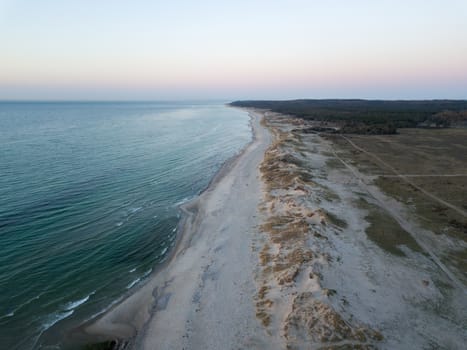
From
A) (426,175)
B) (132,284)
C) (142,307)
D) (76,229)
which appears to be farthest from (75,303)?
(426,175)

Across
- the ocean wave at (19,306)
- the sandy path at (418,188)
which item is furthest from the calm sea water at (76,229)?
the sandy path at (418,188)

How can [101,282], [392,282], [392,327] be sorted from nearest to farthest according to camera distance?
[392,327] < [392,282] < [101,282]

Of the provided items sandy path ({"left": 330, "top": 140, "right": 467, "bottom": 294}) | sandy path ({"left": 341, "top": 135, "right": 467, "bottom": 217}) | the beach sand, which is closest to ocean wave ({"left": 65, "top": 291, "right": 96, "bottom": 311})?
the beach sand

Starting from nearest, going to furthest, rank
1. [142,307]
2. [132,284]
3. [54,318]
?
[54,318], [142,307], [132,284]

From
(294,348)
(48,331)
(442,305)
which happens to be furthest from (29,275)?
(442,305)

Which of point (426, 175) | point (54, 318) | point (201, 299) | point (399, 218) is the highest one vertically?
point (399, 218)

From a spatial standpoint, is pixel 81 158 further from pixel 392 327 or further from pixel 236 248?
pixel 392 327

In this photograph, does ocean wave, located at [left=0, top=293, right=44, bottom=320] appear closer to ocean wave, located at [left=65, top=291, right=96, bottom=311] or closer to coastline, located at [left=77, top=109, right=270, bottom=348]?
ocean wave, located at [left=65, top=291, right=96, bottom=311]

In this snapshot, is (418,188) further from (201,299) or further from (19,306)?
(19,306)
